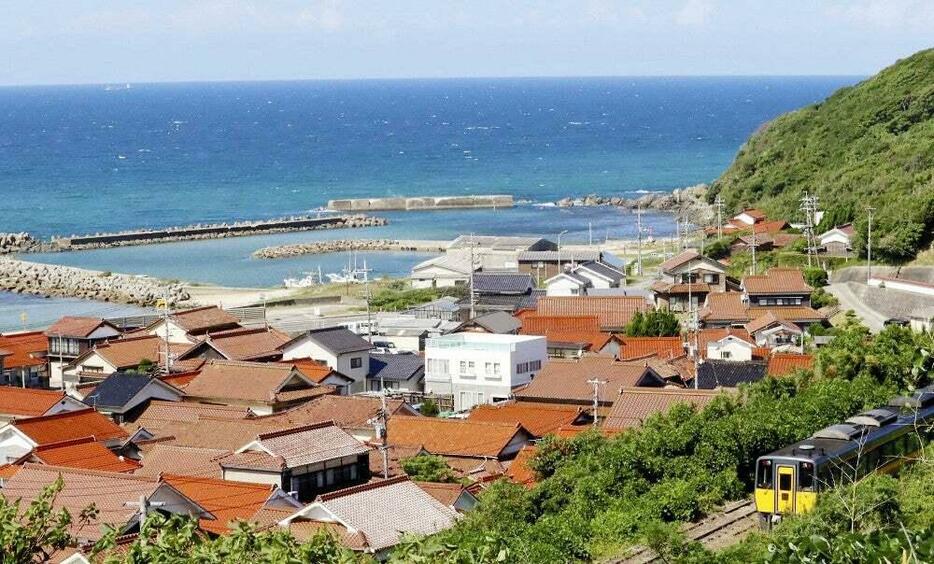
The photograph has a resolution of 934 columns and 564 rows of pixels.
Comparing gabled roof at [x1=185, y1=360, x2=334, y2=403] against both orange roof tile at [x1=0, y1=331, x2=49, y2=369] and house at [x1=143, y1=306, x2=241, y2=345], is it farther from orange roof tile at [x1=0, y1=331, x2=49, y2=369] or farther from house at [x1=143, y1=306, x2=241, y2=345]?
orange roof tile at [x1=0, y1=331, x2=49, y2=369]

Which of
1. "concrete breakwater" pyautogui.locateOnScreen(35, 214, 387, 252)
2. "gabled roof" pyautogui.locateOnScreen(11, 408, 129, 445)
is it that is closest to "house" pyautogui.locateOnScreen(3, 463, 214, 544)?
"gabled roof" pyautogui.locateOnScreen(11, 408, 129, 445)

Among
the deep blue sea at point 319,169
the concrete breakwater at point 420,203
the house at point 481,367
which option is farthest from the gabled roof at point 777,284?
the concrete breakwater at point 420,203

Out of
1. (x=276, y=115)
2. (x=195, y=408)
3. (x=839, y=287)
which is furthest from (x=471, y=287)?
(x=276, y=115)

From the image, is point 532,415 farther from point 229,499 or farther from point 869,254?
point 869,254

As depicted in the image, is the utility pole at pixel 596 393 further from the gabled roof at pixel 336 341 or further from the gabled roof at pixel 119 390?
the gabled roof at pixel 119 390

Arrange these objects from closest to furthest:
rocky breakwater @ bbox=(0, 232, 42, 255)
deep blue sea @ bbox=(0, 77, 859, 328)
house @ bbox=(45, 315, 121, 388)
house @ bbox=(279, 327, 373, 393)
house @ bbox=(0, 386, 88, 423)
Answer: house @ bbox=(0, 386, 88, 423)
house @ bbox=(279, 327, 373, 393)
house @ bbox=(45, 315, 121, 388)
rocky breakwater @ bbox=(0, 232, 42, 255)
deep blue sea @ bbox=(0, 77, 859, 328)

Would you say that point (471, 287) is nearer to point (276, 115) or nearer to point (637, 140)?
point (637, 140)
